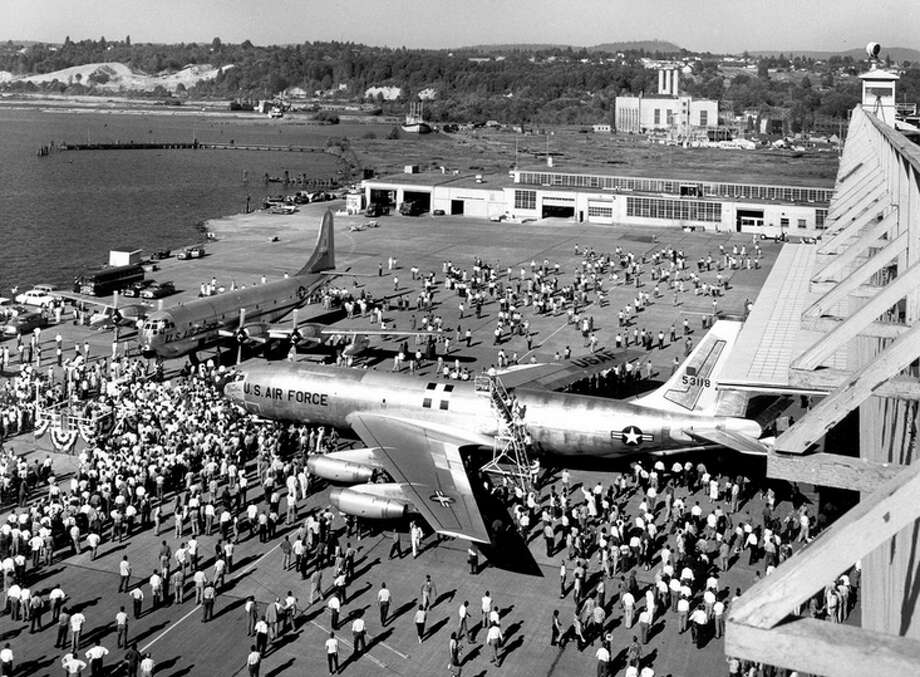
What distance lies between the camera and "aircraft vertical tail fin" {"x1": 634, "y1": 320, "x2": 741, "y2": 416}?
3962 cm

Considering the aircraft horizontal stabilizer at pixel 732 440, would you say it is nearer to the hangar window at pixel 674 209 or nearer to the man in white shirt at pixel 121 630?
the man in white shirt at pixel 121 630

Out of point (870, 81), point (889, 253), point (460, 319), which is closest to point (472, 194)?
point (870, 81)

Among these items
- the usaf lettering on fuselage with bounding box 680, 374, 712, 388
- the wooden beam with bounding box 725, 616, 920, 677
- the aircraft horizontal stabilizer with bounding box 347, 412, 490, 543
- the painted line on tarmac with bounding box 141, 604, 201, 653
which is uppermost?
the wooden beam with bounding box 725, 616, 920, 677

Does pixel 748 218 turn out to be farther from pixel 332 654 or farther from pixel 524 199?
pixel 332 654

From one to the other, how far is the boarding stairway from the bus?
170 ft

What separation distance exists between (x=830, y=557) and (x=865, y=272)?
7797 millimetres

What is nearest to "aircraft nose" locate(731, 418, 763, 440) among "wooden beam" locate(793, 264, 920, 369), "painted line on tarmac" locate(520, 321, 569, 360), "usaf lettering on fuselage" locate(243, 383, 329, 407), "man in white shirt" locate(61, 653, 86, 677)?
"usaf lettering on fuselage" locate(243, 383, 329, 407)

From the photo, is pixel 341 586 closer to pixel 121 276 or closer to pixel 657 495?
pixel 657 495

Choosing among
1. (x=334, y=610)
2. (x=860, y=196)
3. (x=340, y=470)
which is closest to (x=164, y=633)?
(x=334, y=610)

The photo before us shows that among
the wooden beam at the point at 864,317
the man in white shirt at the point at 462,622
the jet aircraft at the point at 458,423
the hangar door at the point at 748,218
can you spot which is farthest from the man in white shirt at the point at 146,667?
the hangar door at the point at 748,218

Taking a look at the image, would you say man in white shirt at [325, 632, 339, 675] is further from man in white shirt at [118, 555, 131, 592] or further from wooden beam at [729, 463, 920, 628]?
wooden beam at [729, 463, 920, 628]

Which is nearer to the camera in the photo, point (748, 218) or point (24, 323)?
point (24, 323)

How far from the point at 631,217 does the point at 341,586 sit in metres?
99.9

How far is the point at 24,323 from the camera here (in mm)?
70125
